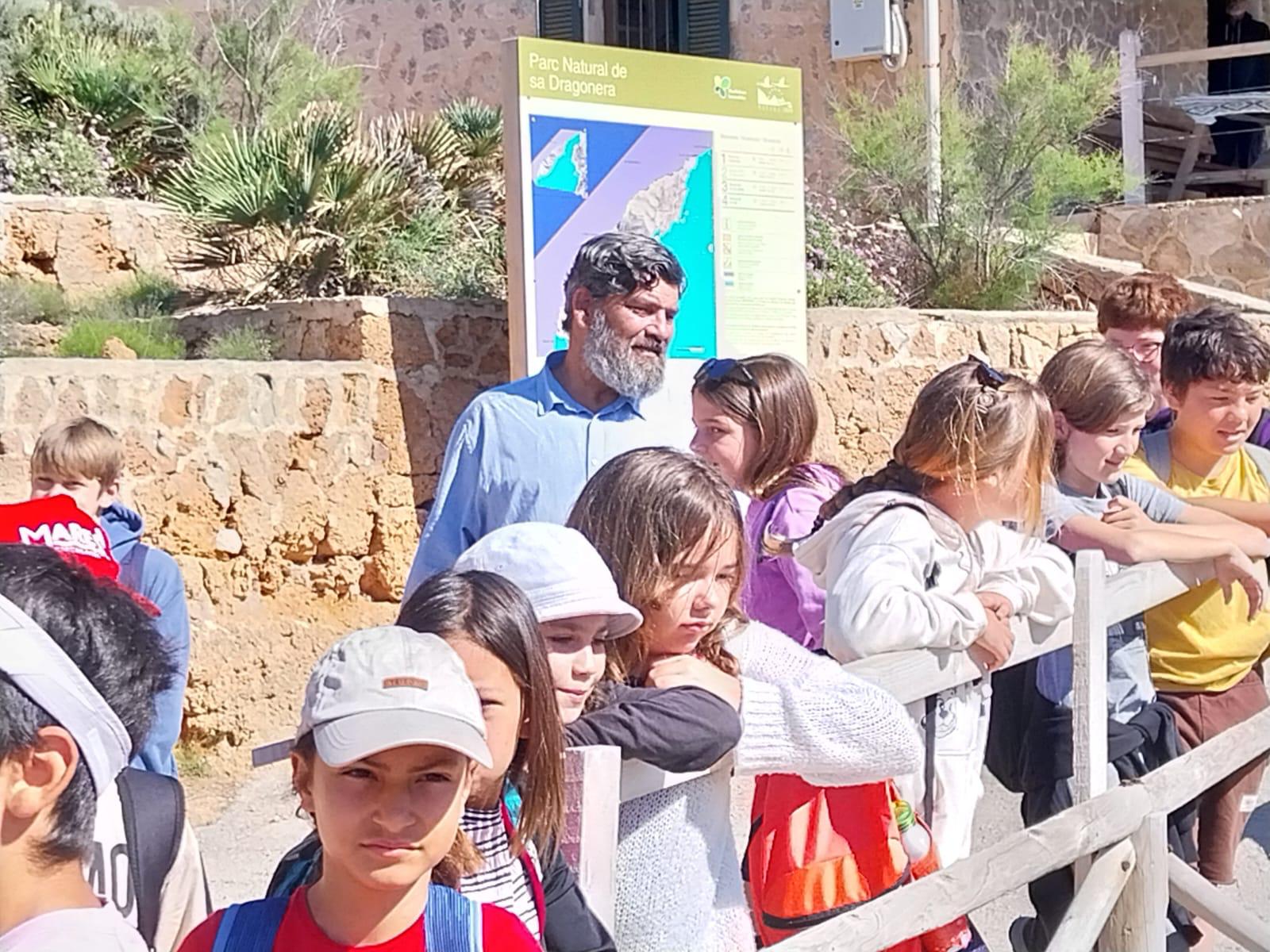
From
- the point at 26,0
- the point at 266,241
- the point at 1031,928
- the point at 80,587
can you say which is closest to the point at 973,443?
the point at 1031,928

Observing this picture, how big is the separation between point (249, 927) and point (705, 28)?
501 inches

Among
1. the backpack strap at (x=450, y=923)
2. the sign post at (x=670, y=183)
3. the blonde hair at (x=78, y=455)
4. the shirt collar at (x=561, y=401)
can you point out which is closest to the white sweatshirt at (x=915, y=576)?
the shirt collar at (x=561, y=401)

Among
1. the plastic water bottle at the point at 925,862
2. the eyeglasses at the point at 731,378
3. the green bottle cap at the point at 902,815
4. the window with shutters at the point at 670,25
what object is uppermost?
the window with shutters at the point at 670,25

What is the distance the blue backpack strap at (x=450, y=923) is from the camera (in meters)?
1.66

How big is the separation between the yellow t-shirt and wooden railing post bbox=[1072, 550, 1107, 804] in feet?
2.26

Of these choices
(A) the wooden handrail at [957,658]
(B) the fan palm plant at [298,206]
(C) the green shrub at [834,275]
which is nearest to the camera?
(A) the wooden handrail at [957,658]

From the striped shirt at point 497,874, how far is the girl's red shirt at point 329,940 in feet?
0.47

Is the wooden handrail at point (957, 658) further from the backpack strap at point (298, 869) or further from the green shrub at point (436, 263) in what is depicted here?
the green shrub at point (436, 263)

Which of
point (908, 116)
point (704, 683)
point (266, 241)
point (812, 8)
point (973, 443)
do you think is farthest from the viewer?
point (812, 8)

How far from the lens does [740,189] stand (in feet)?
21.9

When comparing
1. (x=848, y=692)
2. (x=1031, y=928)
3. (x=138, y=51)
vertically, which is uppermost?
(x=138, y=51)

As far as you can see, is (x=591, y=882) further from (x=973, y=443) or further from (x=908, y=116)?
(x=908, y=116)

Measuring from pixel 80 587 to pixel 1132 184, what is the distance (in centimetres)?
1094

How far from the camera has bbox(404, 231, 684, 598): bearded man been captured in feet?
11.8
